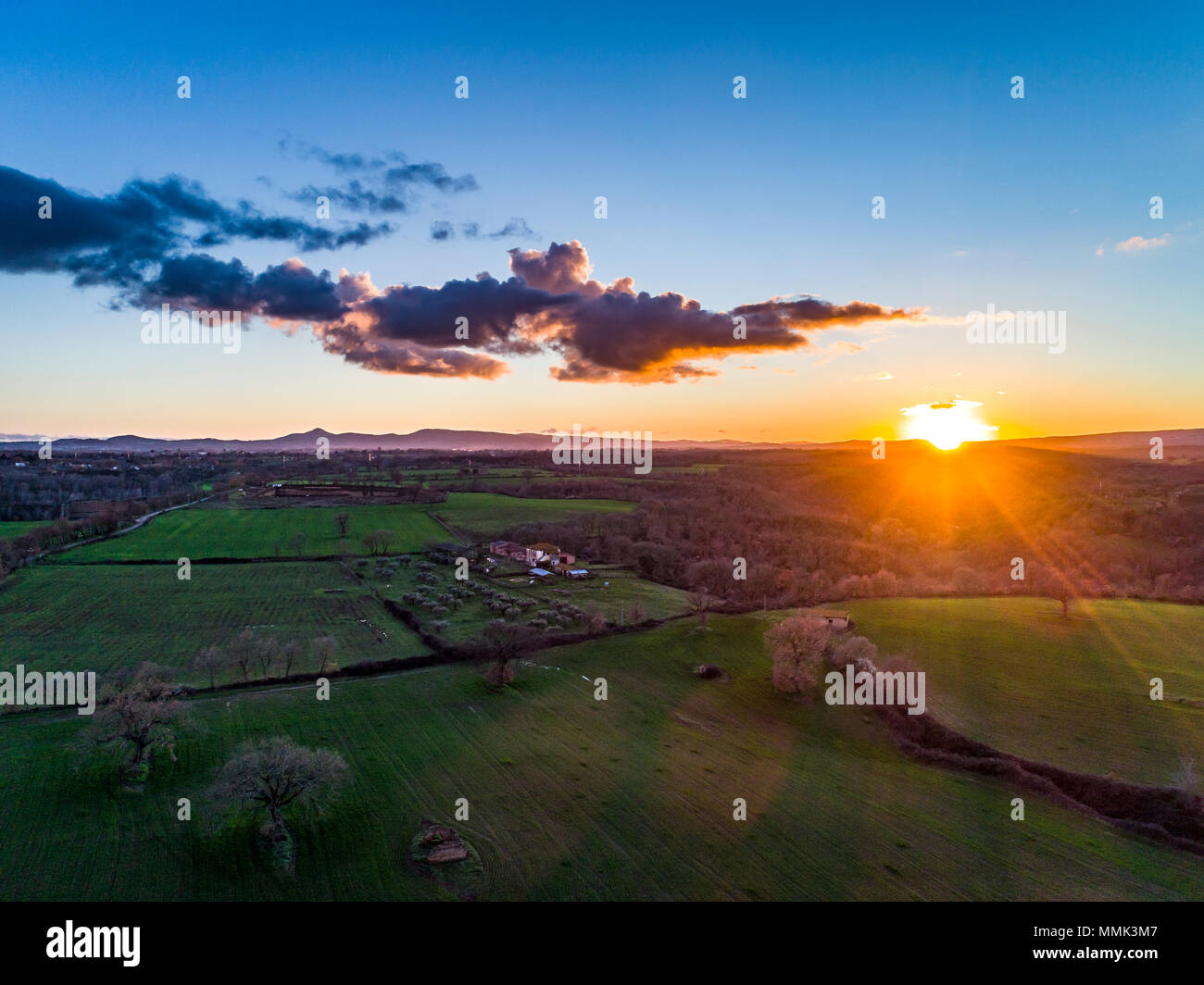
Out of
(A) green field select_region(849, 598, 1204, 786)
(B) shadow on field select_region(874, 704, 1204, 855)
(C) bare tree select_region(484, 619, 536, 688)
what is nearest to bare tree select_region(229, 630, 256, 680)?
(C) bare tree select_region(484, 619, 536, 688)

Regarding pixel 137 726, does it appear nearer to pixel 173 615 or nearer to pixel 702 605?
pixel 173 615

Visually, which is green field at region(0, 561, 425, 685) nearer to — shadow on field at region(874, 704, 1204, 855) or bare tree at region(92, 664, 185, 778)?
bare tree at region(92, 664, 185, 778)

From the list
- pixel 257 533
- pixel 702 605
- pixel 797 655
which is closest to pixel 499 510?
pixel 257 533

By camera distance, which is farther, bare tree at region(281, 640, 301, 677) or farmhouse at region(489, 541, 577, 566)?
farmhouse at region(489, 541, 577, 566)

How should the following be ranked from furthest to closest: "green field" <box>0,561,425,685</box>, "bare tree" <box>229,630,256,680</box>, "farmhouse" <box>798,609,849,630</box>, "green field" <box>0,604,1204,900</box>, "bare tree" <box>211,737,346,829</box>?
1. "farmhouse" <box>798,609,849,630</box>
2. "green field" <box>0,561,425,685</box>
3. "bare tree" <box>229,630,256,680</box>
4. "bare tree" <box>211,737,346,829</box>
5. "green field" <box>0,604,1204,900</box>
